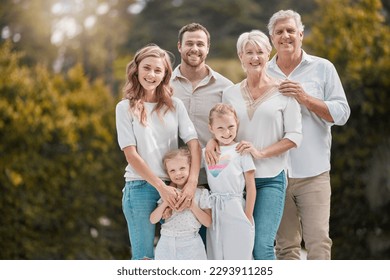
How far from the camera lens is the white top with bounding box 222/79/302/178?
3.27 m

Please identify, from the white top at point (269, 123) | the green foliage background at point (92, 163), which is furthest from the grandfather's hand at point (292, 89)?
the green foliage background at point (92, 163)

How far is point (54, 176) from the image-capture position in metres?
7.68

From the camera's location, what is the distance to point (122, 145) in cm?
327

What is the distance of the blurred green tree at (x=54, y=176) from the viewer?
295 inches

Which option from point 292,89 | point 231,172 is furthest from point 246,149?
point 292,89

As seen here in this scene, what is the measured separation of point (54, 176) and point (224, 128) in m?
4.78

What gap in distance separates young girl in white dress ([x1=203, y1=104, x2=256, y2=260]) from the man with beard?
191mm

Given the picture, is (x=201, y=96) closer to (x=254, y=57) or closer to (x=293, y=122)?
(x=254, y=57)

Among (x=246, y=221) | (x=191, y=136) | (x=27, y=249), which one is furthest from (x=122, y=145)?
(x=27, y=249)

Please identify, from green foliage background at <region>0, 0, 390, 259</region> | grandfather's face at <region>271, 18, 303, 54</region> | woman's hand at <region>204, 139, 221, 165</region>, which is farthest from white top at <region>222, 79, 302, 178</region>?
green foliage background at <region>0, 0, 390, 259</region>

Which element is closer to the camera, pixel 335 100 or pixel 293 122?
pixel 293 122

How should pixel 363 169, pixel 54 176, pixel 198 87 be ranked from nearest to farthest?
pixel 198 87
pixel 54 176
pixel 363 169

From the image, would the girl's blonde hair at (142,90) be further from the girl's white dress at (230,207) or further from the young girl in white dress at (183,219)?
the girl's white dress at (230,207)
